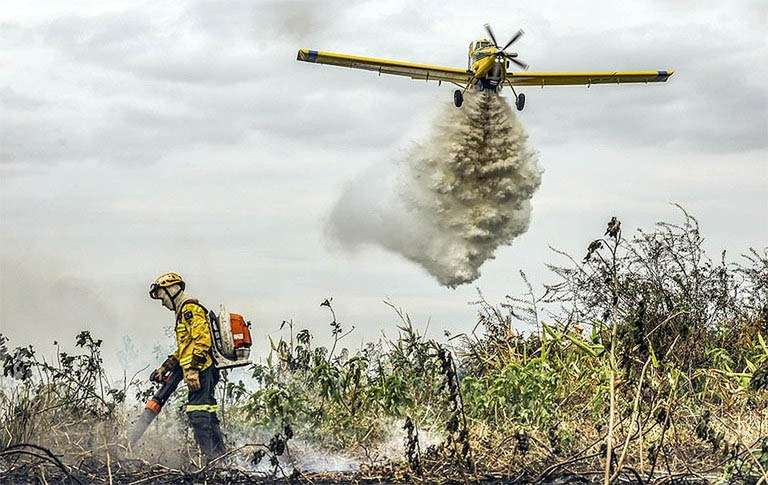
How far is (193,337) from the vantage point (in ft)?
43.9

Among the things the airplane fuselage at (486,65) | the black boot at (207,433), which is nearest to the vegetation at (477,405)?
the black boot at (207,433)

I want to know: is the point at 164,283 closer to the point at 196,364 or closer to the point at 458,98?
the point at 196,364

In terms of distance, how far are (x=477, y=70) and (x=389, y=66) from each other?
2.65m

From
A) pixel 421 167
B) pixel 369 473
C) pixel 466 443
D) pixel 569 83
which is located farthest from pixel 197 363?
pixel 569 83

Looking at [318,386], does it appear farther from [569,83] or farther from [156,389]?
[569,83]

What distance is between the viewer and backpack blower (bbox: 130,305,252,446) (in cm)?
1356

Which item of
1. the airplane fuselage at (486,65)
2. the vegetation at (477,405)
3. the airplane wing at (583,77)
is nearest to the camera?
the vegetation at (477,405)

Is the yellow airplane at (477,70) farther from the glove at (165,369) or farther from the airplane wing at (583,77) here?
the glove at (165,369)

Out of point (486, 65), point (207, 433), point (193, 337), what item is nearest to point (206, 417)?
point (207, 433)

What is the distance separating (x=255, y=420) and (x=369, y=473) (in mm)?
2721

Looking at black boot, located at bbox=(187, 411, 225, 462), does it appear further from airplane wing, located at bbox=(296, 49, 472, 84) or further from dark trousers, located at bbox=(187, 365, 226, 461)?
airplane wing, located at bbox=(296, 49, 472, 84)

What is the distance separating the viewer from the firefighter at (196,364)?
1316 cm

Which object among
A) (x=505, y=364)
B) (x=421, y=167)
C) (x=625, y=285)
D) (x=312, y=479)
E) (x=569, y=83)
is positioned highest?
(x=569, y=83)

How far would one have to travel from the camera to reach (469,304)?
58.2 ft
